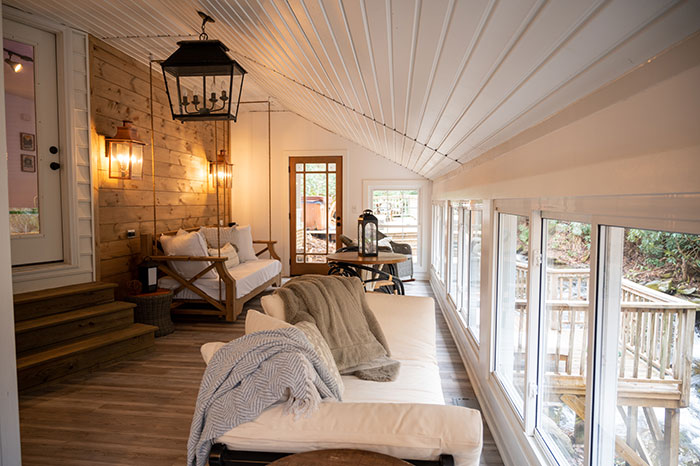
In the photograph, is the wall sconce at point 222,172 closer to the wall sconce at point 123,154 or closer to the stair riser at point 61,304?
the wall sconce at point 123,154

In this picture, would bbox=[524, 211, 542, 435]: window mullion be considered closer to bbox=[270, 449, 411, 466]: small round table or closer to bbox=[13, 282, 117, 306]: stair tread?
bbox=[270, 449, 411, 466]: small round table

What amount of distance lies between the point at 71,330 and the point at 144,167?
2.28m

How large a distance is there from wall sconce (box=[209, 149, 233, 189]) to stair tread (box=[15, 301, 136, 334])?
3.25m

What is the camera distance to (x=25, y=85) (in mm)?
3744

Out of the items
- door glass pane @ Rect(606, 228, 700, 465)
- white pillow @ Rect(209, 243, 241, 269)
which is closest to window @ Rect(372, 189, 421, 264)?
white pillow @ Rect(209, 243, 241, 269)

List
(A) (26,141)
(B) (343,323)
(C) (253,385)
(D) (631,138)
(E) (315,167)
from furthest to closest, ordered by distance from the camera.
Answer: (E) (315,167)
(A) (26,141)
(B) (343,323)
(C) (253,385)
(D) (631,138)

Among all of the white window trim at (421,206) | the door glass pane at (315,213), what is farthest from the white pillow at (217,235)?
the white window trim at (421,206)

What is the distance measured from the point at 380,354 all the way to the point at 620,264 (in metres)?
1.41

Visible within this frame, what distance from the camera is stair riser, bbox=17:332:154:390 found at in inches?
125

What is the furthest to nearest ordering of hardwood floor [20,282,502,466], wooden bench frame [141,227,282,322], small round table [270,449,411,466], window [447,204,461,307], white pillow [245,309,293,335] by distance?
wooden bench frame [141,227,282,322] < window [447,204,461,307] < hardwood floor [20,282,502,466] < white pillow [245,309,293,335] < small round table [270,449,411,466]

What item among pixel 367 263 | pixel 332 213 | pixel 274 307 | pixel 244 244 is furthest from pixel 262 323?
pixel 332 213

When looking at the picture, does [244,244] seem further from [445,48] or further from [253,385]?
[445,48]

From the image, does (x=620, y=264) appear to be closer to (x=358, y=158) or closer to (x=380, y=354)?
(x=380, y=354)

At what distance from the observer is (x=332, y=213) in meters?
7.88
